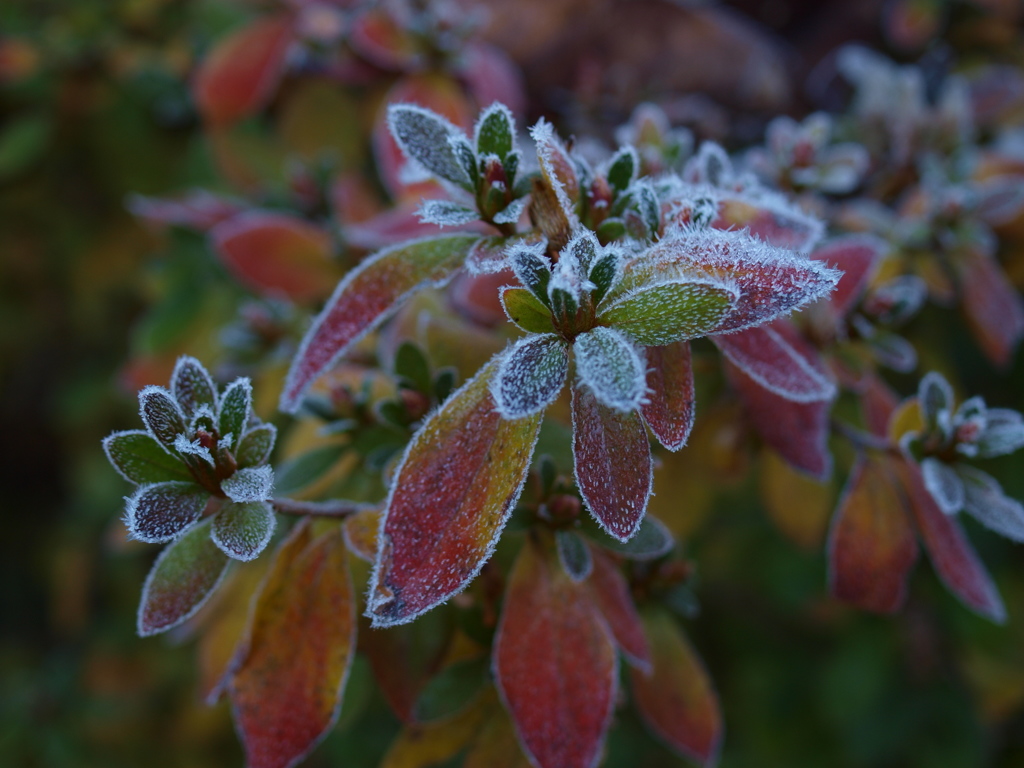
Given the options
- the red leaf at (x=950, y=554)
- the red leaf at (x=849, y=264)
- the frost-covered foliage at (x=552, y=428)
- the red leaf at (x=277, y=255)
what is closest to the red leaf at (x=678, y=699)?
the frost-covered foliage at (x=552, y=428)

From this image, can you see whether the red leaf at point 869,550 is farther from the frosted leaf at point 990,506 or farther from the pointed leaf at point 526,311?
the pointed leaf at point 526,311

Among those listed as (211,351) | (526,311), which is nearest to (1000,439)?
(526,311)

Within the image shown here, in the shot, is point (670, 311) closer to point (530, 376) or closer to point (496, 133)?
point (530, 376)

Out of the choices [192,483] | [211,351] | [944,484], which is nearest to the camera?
[192,483]

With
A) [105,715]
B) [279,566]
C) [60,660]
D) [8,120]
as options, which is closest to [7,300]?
[8,120]

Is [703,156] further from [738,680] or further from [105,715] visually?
[105,715]

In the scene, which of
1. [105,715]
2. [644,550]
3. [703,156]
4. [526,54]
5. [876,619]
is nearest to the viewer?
[644,550]

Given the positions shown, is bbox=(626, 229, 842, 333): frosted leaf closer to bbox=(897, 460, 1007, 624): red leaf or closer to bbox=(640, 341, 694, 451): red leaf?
bbox=(640, 341, 694, 451): red leaf

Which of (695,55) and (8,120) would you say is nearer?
(695,55)
